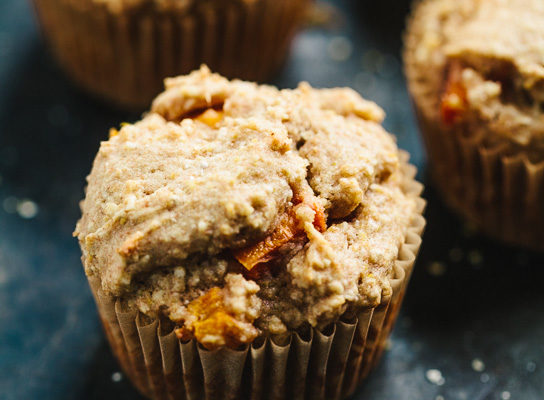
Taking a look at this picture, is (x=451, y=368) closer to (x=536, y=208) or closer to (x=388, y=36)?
(x=536, y=208)

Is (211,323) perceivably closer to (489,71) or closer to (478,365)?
(478,365)

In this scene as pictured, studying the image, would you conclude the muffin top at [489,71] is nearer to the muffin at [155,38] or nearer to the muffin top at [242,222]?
the muffin top at [242,222]

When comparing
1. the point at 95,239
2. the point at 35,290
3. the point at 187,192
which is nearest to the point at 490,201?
the point at 187,192

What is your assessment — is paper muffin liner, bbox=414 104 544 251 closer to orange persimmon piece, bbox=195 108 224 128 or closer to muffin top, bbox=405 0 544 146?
muffin top, bbox=405 0 544 146

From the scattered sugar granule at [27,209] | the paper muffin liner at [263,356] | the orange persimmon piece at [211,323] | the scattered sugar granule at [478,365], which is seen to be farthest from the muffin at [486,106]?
the scattered sugar granule at [27,209]

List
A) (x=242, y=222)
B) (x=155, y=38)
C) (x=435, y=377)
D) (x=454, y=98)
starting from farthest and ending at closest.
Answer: (x=155, y=38) → (x=454, y=98) → (x=435, y=377) → (x=242, y=222)

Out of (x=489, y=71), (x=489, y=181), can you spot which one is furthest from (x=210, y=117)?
(x=489, y=181)
